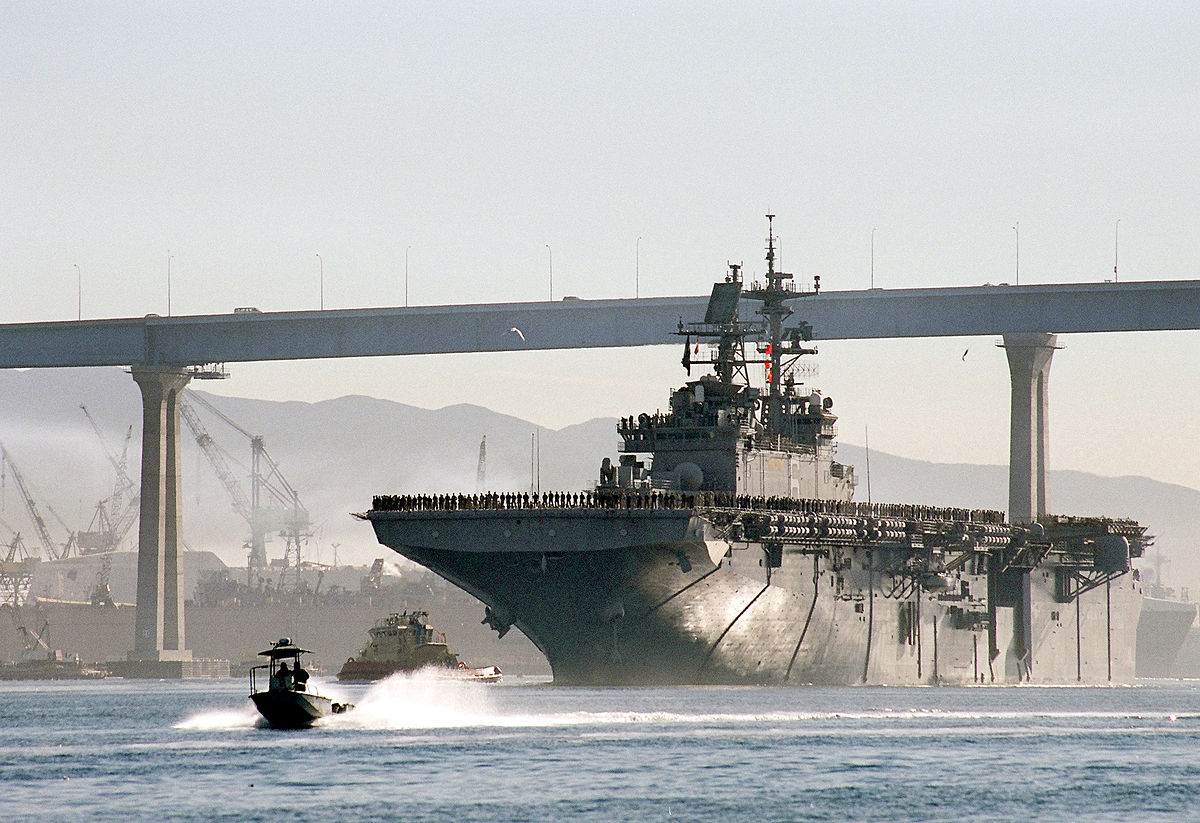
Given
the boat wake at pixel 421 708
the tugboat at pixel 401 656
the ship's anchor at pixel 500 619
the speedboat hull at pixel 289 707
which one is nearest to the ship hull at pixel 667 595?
the ship's anchor at pixel 500 619

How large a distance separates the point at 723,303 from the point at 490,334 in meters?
30.9

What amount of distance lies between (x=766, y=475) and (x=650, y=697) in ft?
51.4

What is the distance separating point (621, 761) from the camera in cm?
5897

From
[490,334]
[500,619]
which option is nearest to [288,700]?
[500,619]

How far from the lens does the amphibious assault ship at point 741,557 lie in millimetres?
81938

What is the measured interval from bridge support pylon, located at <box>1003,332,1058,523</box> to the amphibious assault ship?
48.6ft

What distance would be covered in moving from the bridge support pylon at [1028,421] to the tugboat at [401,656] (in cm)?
3405

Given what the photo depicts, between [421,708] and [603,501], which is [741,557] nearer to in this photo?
[603,501]

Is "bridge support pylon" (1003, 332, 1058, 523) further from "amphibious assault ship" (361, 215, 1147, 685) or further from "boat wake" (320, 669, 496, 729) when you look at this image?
"boat wake" (320, 669, 496, 729)

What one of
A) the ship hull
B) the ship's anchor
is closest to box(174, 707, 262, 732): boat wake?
the ship hull

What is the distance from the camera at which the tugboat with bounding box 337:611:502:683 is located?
408 feet

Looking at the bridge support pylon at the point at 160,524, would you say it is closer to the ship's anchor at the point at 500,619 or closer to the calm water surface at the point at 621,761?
the calm water surface at the point at 621,761

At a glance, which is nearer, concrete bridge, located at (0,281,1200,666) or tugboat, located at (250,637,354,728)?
tugboat, located at (250,637,354,728)

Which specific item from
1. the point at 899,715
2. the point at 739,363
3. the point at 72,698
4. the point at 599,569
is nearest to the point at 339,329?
the point at 72,698
